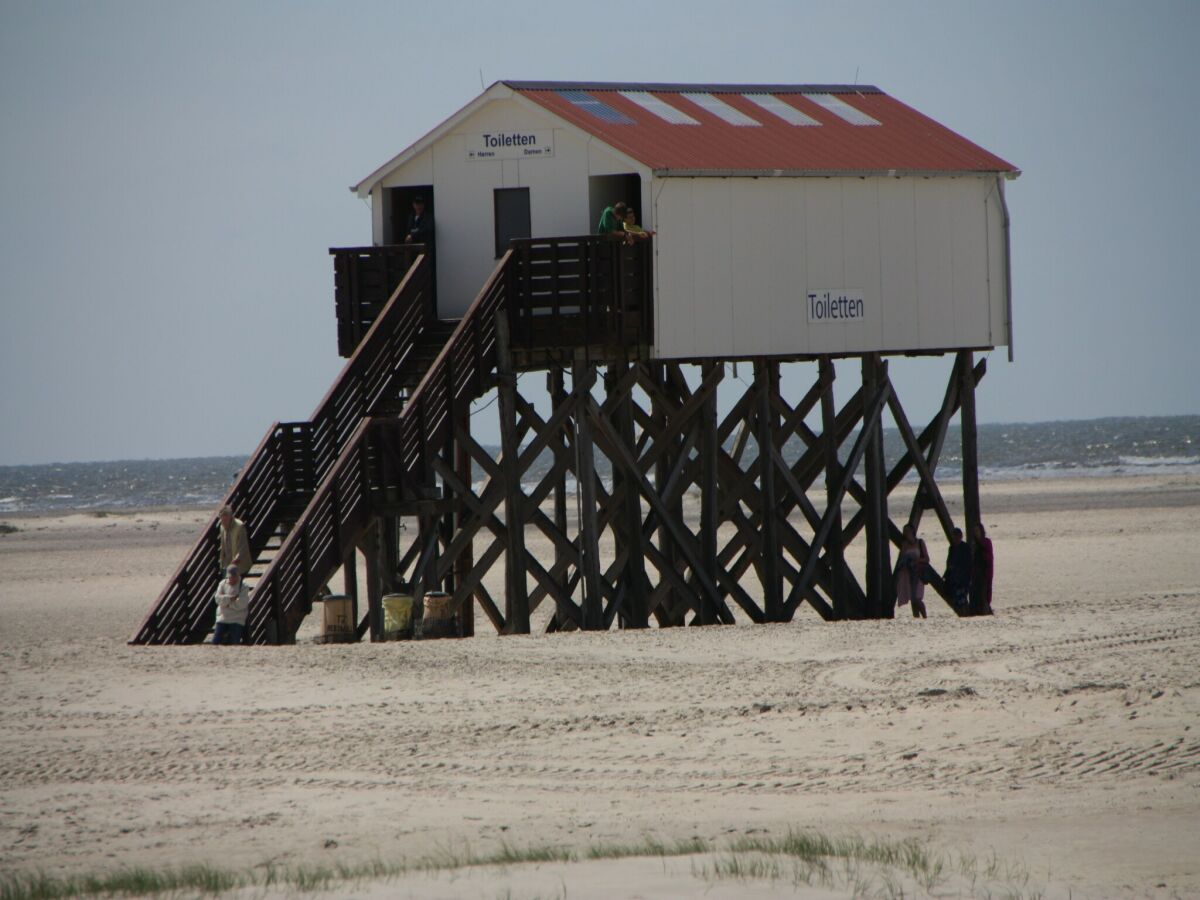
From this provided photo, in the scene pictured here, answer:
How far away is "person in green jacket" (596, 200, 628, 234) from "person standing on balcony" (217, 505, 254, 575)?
5.34 m

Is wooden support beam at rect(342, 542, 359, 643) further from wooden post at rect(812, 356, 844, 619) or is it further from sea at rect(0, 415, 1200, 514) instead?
sea at rect(0, 415, 1200, 514)

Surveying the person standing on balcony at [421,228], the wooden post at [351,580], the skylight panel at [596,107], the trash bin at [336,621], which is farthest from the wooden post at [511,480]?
the skylight panel at [596,107]

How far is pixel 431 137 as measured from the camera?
22688 mm

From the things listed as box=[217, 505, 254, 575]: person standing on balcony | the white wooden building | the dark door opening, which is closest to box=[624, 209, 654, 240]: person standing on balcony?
the white wooden building

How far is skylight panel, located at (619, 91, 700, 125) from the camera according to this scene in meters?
23.7

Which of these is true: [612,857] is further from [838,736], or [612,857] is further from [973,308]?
[973,308]

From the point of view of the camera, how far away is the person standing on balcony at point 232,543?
758 inches

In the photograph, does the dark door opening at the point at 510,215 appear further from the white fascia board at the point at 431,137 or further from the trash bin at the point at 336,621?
the trash bin at the point at 336,621

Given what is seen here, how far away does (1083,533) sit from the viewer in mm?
41781

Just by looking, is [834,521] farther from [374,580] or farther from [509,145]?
[374,580]

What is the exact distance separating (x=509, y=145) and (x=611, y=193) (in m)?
1.35

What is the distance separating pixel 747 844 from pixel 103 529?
50.0m

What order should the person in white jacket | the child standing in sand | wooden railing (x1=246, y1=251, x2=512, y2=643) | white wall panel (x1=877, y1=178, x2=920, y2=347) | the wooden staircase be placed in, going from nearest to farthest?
the person in white jacket
wooden railing (x1=246, y1=251, x2=512, y2=643)
the wooden staircase
white wall panel (x1=877, y1=178, x2=920, y2=347)
the child standing in sand

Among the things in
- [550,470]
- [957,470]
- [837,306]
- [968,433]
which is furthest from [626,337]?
[957,470]
